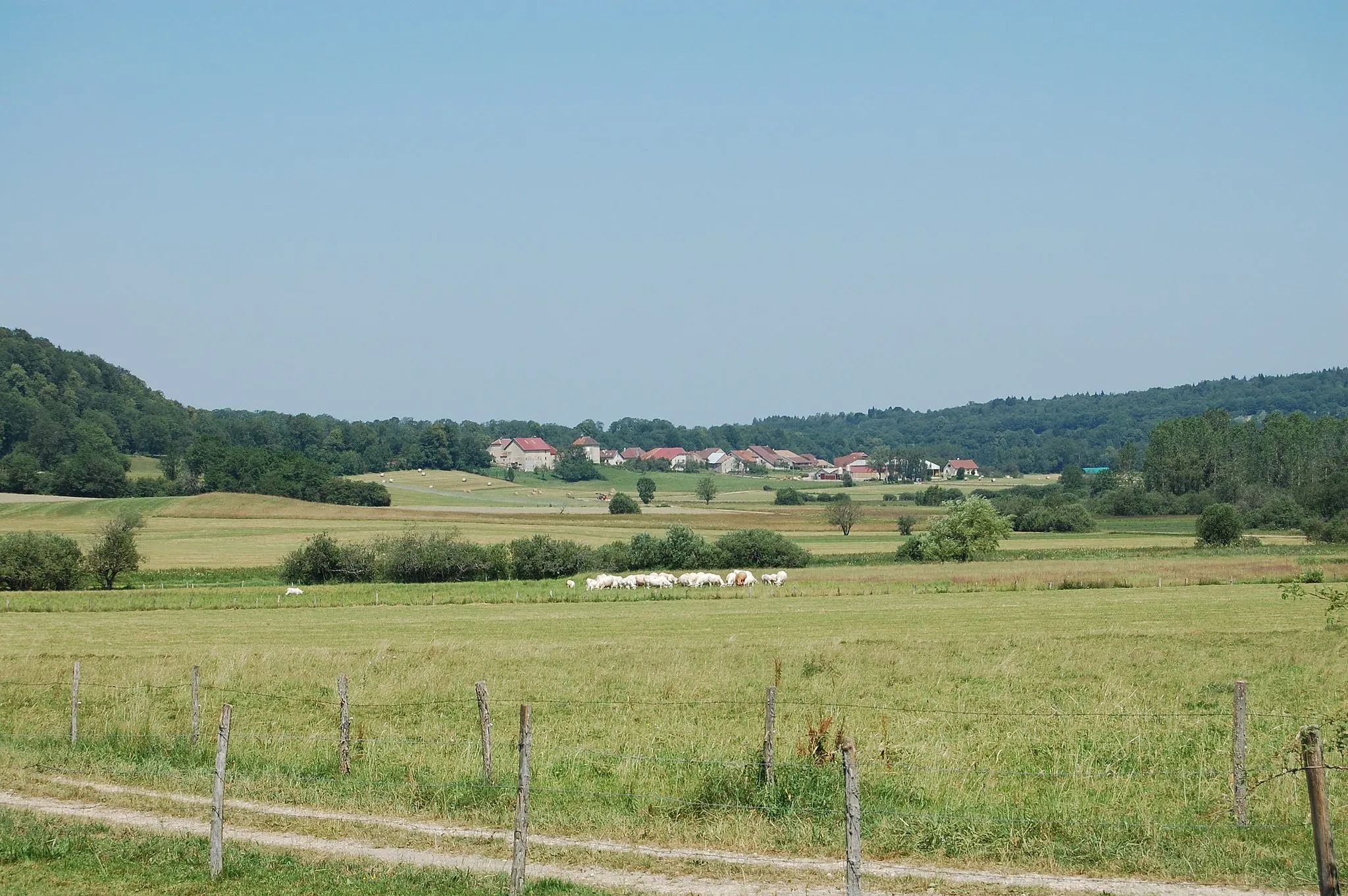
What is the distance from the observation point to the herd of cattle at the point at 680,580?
6975 cm

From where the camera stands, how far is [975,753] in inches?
663

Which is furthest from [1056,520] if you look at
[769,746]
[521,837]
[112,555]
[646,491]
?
[521,837]

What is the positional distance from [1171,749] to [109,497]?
5291 inches

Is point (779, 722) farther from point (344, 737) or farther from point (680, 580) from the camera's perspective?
point (680, 580)

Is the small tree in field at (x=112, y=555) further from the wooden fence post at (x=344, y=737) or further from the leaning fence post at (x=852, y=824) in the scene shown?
the leaning fence post at (x=852, y=824)

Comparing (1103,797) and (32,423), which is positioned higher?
(32,423)

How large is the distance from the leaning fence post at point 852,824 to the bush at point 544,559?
6645 centimetres

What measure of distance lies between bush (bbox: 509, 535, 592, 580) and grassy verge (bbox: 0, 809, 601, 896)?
6288 centimetres

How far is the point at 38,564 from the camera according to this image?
226 feet

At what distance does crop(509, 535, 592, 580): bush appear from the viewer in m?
76.1

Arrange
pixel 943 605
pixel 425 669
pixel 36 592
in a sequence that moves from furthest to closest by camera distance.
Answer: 1. pixel 36 592
2. pixel 943 605
3. pixel 425 669

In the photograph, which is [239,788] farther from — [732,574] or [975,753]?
[732,574]

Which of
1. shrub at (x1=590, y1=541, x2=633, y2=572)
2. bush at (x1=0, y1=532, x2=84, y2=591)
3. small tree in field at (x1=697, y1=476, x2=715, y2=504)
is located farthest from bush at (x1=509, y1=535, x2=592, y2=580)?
small tree in field at (x1=697, y1=476, x2=715, y2=504)

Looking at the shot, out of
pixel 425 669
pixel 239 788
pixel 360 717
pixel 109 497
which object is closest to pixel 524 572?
pixel 425 669
